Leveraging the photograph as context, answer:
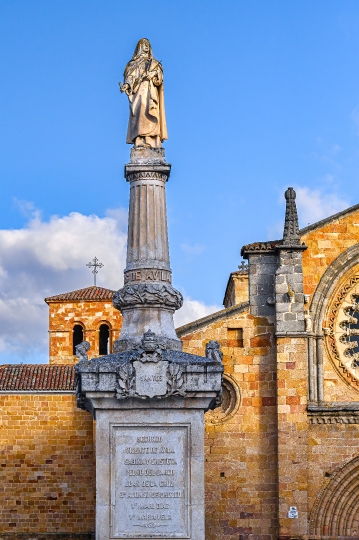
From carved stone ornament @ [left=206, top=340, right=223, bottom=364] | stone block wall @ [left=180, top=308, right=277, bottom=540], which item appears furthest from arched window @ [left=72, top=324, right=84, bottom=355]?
carved stone ornament @ [left=206, top=340, right=223, bottom=364]

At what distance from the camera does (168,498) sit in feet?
41.3

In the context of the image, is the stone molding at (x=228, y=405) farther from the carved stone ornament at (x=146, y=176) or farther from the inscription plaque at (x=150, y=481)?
the inscription plaque at (x=150, y=481)

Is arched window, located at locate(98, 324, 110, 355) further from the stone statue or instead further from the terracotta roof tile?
the stone statue

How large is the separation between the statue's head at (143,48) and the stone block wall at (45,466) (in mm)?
20654

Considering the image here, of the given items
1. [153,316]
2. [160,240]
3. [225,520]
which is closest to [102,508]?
[153,316]

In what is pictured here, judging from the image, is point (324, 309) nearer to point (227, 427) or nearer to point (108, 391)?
point (227, 427)

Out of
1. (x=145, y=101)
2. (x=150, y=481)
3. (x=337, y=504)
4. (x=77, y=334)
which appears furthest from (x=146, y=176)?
(x=77, y=334)

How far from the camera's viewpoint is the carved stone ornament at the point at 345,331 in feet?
79.5

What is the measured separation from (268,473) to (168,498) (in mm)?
11187

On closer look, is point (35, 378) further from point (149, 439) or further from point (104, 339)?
point (149, 439)

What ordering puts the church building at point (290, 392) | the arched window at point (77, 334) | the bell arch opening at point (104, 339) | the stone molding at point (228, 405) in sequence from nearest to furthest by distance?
the church building at point (290, 392) → the stone molding at point (228, 405) → the bell arch opening at point (104, 339) → the arched window at point (77, 334)

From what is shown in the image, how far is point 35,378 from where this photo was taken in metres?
36.2

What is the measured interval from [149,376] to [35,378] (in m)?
24.0

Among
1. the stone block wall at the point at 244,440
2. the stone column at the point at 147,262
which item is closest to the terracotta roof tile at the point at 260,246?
the stone block wall at the point at 244,440
